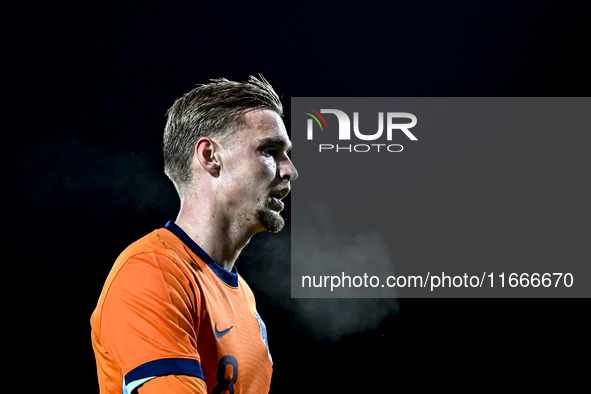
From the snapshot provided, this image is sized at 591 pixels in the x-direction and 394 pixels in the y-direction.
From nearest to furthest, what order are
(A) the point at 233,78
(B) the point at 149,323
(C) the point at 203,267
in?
1. (B) the point at 149,323
2. (C) the point at 203,267
3. (A) the point at 233,78

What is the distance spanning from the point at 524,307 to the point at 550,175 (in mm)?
844

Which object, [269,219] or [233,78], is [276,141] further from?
[233,78]

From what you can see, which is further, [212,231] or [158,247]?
[212,231]

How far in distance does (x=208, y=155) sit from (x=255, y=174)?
112 millimetres

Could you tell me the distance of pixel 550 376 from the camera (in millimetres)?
3004

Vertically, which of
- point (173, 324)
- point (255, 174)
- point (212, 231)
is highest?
point (255, 174)

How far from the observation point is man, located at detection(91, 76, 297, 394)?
0.73 m

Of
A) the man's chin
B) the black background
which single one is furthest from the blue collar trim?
the black background

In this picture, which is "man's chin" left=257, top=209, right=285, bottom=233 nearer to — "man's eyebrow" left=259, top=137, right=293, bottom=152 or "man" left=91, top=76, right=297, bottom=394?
"man" left=91, top=76, right=297, bottom=394

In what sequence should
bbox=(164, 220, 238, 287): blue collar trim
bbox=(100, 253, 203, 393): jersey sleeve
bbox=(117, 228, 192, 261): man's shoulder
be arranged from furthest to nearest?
bbox=(164, 220, 238, 287): blue collar trim, bbox=(117, 228, 192, 261): man's shoulder, bbox=(100, 253, 203, 393): jersey sleeve

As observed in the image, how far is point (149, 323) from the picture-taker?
0.73 meters

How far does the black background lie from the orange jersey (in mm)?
1839

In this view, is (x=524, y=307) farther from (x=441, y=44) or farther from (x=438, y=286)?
(x=441, y=44)

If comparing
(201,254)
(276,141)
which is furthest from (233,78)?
(201,254)
